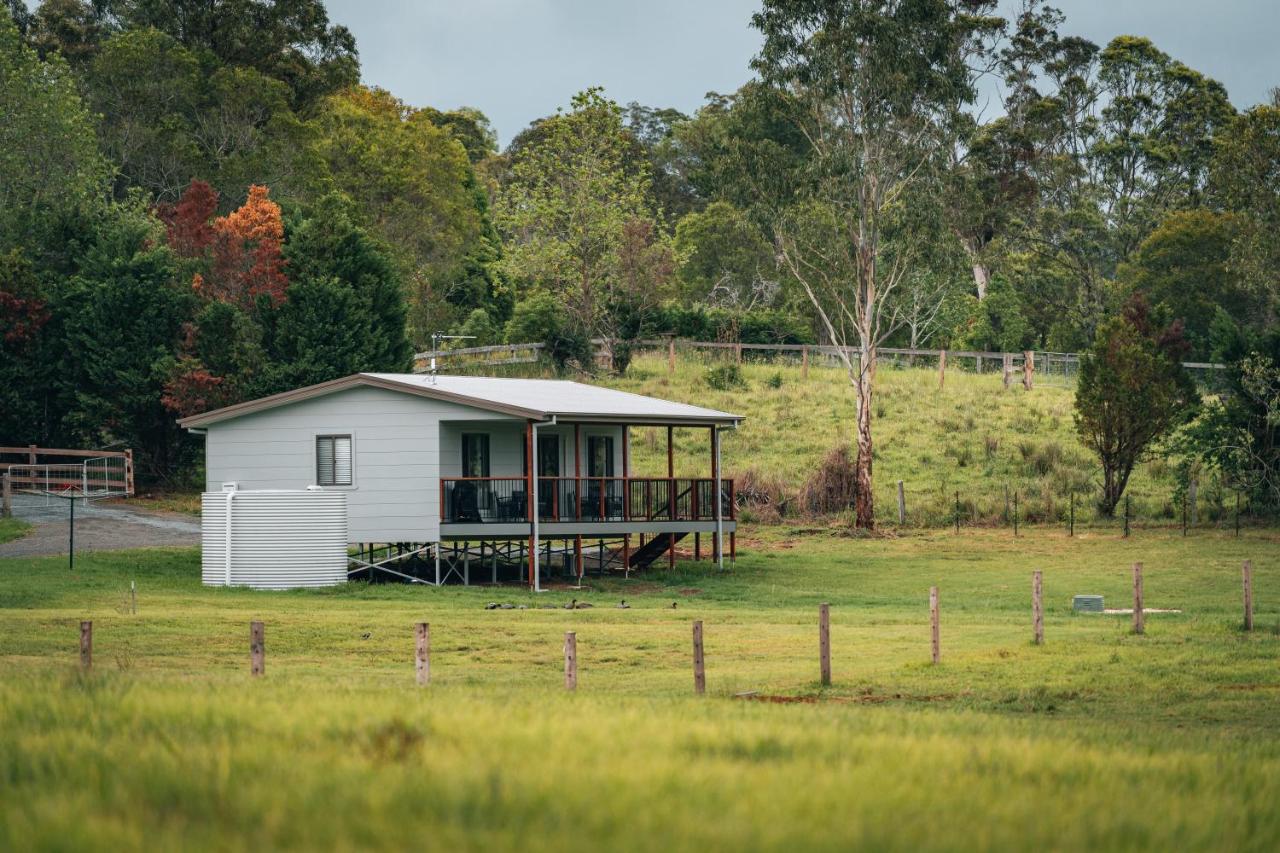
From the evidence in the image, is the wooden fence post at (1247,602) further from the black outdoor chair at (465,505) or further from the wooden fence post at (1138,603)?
the black outdoor chair at (465,505)

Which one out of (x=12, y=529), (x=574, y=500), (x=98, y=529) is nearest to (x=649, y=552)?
(x=574, y=500)

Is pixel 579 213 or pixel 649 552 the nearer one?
pixel 649 552

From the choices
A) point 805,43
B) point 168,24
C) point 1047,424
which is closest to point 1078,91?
point 1047,424

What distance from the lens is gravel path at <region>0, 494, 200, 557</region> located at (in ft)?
126

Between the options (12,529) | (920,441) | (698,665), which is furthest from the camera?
(920,441)

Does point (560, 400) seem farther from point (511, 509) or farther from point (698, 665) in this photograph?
point (698, 665)

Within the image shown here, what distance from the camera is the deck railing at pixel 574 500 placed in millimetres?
36250

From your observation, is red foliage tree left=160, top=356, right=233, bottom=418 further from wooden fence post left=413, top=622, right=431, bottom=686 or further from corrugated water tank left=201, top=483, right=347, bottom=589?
wooden fence post left=413, top=622, right=431, bottom=686

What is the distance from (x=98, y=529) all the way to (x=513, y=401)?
12.1 metres

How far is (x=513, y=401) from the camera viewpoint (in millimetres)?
37094

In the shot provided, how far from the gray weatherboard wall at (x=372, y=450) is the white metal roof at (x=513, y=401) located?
0.35 metres

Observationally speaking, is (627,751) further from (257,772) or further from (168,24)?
(168,24)

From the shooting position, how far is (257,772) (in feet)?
25.8

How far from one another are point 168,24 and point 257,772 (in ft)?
249
